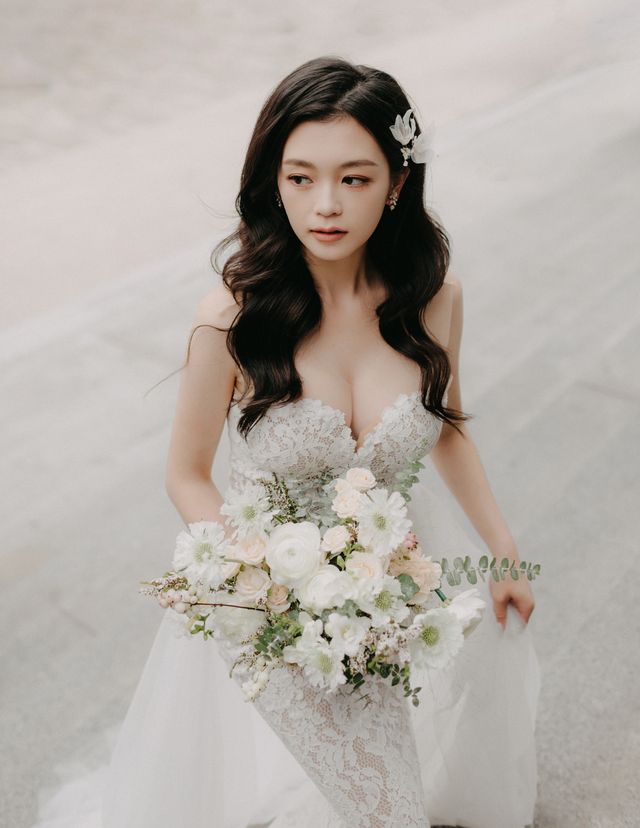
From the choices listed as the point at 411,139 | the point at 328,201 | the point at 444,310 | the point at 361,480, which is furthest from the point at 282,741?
the point at 411,139

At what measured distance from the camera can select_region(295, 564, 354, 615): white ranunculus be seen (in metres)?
1.62

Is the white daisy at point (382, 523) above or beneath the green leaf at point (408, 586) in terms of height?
above

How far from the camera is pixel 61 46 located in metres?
11.8

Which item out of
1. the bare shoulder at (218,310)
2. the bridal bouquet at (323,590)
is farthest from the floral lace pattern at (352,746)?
the bare shoulder at (218,310)

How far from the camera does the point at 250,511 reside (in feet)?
5.65

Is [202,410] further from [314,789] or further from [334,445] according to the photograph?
[314,789]

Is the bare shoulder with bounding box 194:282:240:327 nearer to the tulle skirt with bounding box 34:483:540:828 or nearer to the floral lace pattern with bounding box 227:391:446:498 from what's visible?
the floral lace pattern with bounding box 227:391:446:498

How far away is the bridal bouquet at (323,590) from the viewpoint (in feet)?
5.31

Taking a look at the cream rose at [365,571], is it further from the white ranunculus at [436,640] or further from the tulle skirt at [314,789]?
the tulle skirt at [314,789]

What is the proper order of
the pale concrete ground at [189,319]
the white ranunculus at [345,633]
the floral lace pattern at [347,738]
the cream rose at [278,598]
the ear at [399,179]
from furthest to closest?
the pale concrete ground at [189,319] < the ear at [399,179] < the floral lace pattern at [347,738] < the cream rose at [278,598] < the white ranunculus at [345,633]

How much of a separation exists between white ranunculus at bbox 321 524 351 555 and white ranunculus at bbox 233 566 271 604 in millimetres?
122

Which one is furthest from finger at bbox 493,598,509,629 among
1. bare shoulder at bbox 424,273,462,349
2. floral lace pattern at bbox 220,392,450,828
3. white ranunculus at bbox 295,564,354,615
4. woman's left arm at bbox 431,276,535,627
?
white ranunculus at bbox 295,564,354,615

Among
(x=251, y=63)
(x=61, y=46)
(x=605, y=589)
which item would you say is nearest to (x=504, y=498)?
(x=605, y=589)

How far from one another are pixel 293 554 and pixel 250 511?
0.12 m
